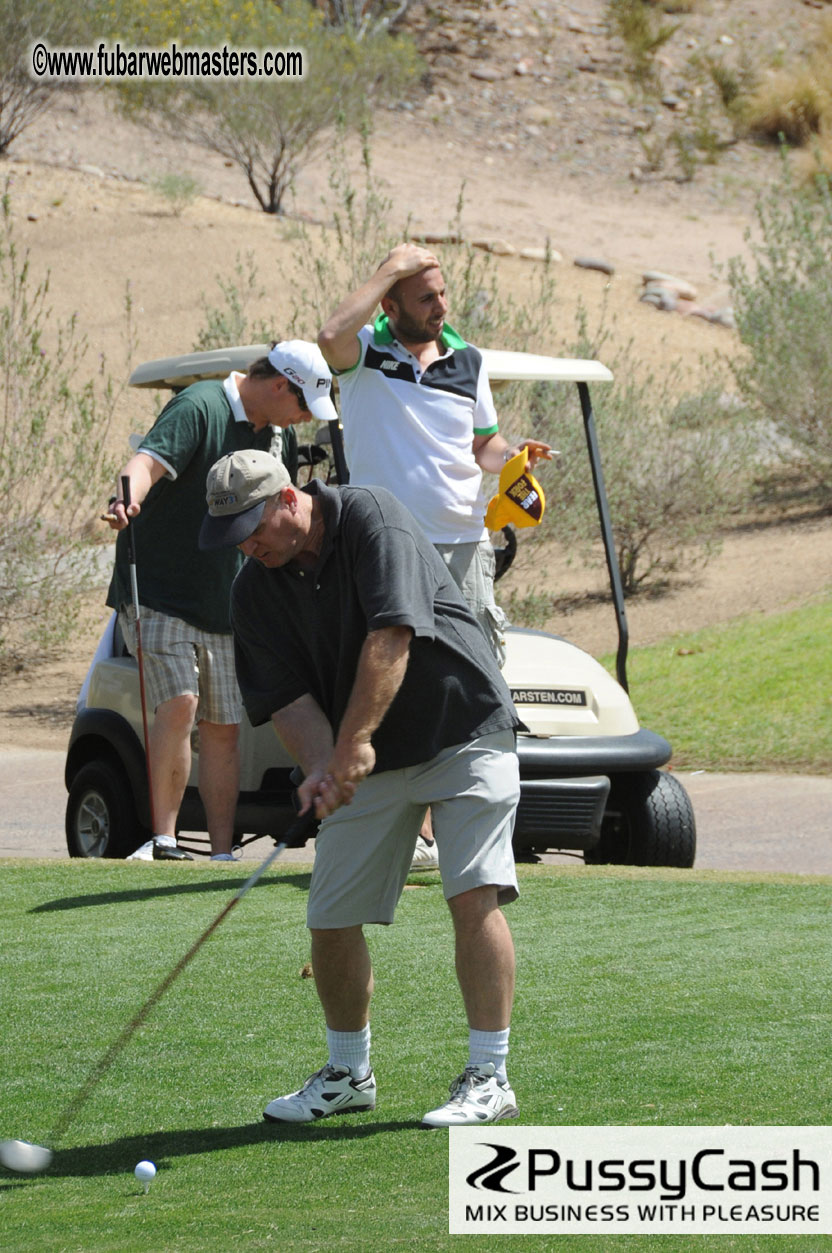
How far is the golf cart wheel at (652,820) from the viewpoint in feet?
22.6

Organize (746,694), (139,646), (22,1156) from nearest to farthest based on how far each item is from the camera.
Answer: (22,1156) → (139,646) → (746,694)

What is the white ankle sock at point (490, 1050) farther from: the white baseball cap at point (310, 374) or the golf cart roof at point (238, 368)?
the golf cart roof at point (238, 368)

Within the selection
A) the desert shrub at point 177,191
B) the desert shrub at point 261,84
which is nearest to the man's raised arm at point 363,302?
the desert shrub at point 261,84

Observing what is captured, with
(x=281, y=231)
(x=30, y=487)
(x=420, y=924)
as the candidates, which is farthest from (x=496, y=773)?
(x=281, y=231)

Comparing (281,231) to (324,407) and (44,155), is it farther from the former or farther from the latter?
(324,407)

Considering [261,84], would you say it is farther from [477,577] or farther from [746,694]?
[477,577]

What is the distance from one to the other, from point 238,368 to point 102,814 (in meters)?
1.86

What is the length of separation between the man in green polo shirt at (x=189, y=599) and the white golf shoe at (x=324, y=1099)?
2.73 m

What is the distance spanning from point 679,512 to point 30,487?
584cm

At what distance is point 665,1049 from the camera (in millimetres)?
4047

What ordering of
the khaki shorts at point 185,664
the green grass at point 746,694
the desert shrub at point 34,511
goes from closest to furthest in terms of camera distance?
the khaki shorts at point 185,664
the green grass at point 746,694
the desert shrub at point 34,511

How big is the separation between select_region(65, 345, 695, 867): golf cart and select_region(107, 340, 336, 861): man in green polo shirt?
30cm

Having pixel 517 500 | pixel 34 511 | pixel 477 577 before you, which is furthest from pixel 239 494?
pixel 34 511

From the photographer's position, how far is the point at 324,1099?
3.69m
